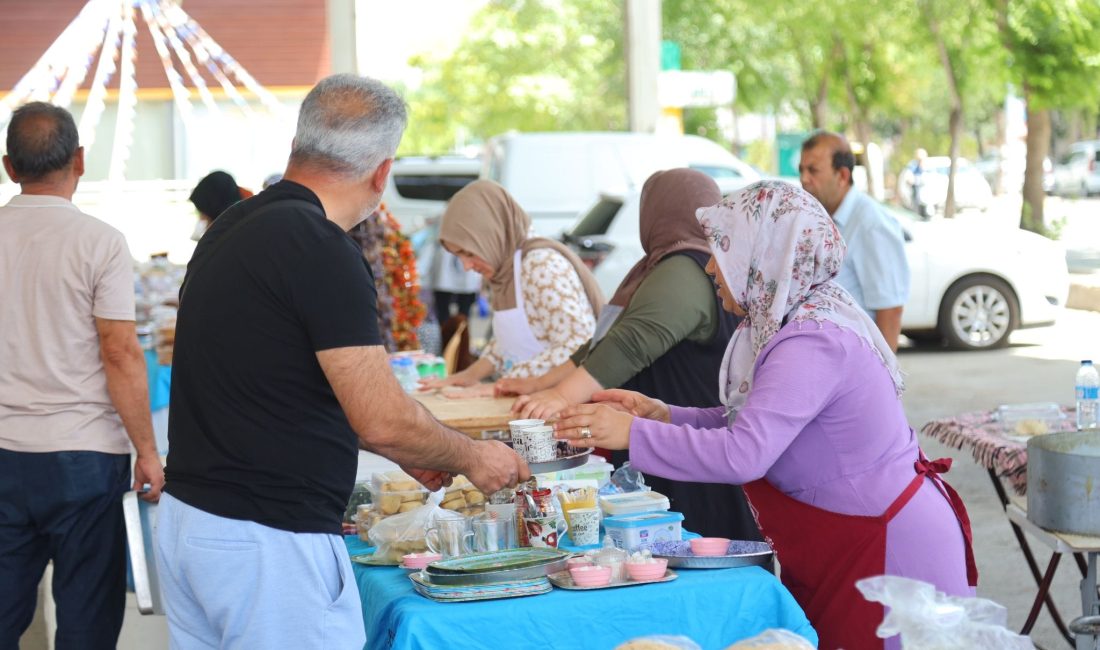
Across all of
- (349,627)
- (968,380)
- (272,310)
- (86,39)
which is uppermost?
(86,39)

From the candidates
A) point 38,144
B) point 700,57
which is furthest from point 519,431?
point 700,57

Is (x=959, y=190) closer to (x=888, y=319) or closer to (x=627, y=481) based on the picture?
(x=888, y=319)

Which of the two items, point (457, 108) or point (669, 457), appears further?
point (457, 108)

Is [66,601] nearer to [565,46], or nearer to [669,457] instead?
[669,457]

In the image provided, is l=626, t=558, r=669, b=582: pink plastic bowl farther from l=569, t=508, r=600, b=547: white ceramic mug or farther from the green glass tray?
l=569, t=508, r=600, b=547: white ceramic mug

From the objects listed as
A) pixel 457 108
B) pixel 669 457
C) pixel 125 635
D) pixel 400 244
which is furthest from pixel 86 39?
pixel 457 108

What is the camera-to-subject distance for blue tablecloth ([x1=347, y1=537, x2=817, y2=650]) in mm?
2924

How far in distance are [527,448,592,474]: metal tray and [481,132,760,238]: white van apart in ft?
34.1

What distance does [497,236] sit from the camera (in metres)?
5.43

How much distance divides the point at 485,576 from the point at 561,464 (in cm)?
41

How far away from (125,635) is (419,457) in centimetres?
255

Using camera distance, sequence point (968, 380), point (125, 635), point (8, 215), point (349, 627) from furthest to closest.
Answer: point (968, 380) < point (125, 635) < point (8, 215) < point (349, 627)

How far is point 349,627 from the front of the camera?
9.14 ft

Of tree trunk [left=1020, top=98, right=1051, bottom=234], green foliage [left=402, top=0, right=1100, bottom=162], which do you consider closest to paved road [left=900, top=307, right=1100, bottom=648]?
tree trunk [left=1020, top=98, right=1051, bottom=234]
